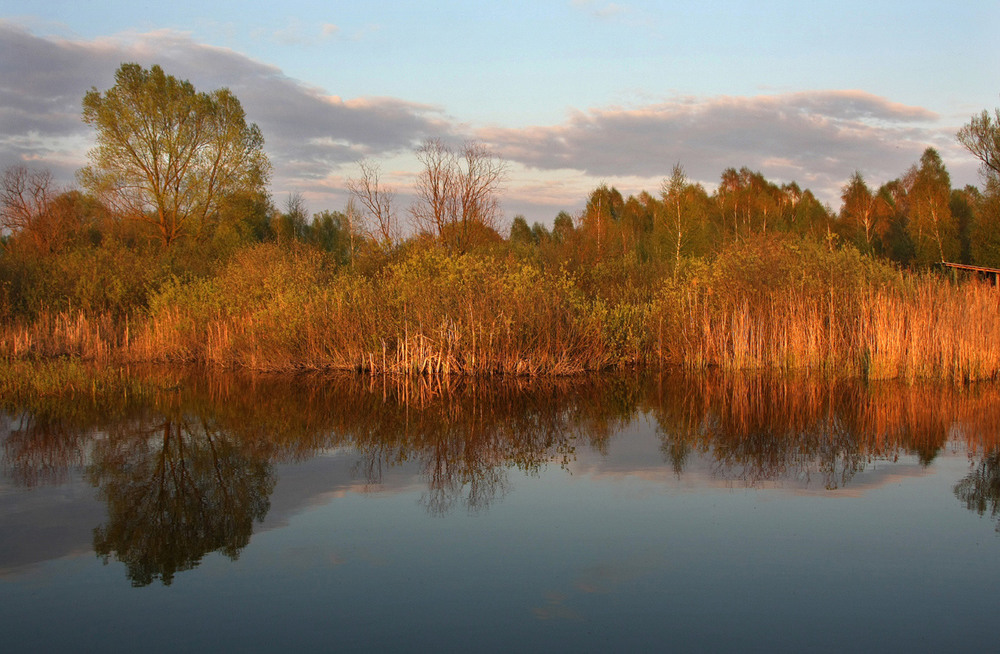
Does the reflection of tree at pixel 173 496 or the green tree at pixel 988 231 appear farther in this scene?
the green tree at pixel 988 231

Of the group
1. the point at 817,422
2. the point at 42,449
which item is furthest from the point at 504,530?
the point at 42,449

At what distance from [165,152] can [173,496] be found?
91.5ft

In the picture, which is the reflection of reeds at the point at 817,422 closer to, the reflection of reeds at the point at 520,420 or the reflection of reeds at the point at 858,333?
the reflection of reeds at the point at 520,420

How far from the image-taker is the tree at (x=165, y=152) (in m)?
30.2

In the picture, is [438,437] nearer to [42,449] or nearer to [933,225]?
[42,449]

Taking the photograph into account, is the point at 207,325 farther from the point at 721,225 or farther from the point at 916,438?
the point at 721,225

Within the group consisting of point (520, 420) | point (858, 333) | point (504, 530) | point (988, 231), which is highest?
point (988, 231)

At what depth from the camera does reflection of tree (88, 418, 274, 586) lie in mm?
5277

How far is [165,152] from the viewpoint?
102ft

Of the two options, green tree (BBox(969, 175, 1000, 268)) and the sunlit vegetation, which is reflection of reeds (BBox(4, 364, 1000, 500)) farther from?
green tree (BBox(969, 175, 1000, 268))

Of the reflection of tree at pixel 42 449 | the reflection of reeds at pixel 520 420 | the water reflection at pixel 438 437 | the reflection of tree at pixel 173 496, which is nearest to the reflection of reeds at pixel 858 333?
the reflection of reeds at pixel 520 420

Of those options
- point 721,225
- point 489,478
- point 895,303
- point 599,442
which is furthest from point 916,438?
point 721,225

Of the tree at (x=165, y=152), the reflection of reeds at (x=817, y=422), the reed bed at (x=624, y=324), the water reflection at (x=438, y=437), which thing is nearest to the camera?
the water reflection at (x=438, y=437)

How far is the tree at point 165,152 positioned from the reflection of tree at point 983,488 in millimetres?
28995
